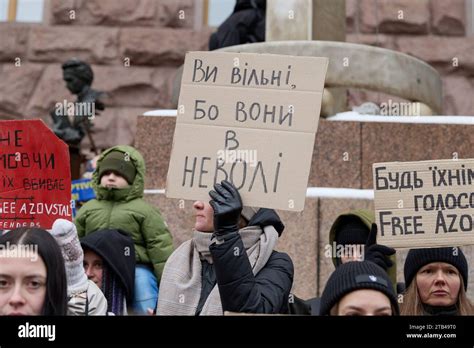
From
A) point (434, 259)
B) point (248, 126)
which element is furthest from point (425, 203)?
point (248, 126)

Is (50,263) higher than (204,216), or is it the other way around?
(204,216)

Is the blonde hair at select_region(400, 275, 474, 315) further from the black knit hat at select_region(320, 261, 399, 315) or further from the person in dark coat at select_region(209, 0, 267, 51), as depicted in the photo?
the person in dark coat at select_region(209, 0, 267, 51)

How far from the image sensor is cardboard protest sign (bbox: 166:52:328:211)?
3.63m

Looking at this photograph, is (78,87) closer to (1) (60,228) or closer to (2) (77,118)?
(2) (77,118)

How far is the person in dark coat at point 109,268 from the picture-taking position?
14.6 ft

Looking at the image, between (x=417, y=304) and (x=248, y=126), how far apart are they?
80 cm

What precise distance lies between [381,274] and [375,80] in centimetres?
383

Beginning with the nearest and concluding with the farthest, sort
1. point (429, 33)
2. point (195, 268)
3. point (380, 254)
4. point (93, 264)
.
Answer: point (195, 268) < point (380, 254) < point (93, 264) < point (429, 33)

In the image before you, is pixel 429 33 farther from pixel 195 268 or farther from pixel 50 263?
pixel 50 263

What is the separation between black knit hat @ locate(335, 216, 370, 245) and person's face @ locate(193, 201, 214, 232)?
102 centimetres

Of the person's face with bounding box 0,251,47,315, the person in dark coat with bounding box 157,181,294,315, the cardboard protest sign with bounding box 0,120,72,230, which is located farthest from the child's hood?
the person's face with bounding box 0,251,47,315

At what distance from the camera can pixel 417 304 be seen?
390 centimetres
